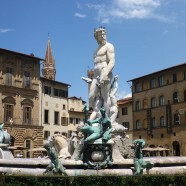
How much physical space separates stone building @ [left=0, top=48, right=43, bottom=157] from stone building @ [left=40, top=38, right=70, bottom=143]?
1.82 metres

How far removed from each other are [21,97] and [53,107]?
7.13 m

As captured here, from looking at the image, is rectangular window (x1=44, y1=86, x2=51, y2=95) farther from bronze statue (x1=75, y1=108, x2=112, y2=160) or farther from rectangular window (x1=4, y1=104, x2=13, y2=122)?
bronze statue (x1=75, y1=108, x2=112, y2=160)

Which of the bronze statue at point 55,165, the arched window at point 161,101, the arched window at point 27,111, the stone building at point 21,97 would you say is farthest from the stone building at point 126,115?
the bronze statue at point 55,165

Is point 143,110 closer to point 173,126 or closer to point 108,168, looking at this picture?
point 173,126

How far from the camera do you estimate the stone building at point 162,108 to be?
59.6m

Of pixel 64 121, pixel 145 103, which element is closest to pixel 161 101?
pixel 145 103

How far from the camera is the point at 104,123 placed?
12.5 m

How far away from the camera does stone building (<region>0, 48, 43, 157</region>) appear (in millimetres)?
51531

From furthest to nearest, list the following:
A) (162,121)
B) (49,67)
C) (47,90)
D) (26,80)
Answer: (49,67)
(162,121)
(47,90)
(26,80)

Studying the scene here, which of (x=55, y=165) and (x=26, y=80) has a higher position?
(x=26, y=80)

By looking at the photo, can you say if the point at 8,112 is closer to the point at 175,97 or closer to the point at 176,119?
the point at 176,119

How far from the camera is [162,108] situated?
6341cm

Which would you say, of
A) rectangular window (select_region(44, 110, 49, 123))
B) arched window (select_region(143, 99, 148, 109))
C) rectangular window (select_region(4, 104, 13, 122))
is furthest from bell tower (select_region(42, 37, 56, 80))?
rectangular window (select_region(4, 104, 13, 122))

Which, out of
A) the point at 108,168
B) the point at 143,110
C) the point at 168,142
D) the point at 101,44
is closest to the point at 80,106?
the point at 143,110
